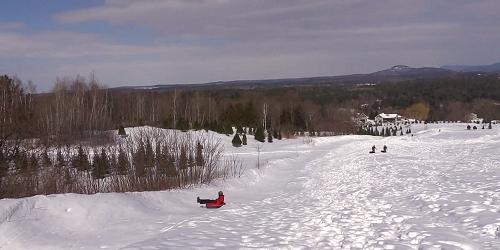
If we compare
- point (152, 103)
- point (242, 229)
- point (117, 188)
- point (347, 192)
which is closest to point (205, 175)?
point (117, 188)

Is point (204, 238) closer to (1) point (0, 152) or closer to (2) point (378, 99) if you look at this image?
(1) point (0, 152)

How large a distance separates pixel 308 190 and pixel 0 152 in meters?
10.5

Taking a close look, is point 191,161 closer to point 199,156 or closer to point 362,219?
point 199,156

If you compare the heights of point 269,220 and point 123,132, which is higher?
point 123,132

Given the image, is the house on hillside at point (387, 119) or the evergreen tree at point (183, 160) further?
the house on hillside at point (387, 119)

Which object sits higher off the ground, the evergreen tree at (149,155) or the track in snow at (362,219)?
the evergreen tree at (149,155)

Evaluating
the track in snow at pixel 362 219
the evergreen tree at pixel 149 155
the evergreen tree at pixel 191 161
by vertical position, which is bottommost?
the track in snow at pixel 362 219

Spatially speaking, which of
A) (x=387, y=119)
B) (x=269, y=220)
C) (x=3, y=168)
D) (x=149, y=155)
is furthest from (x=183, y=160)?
(x=387, y=119)

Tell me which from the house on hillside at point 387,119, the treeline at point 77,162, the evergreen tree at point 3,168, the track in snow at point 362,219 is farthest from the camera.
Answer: the house on hillside at point 387,119

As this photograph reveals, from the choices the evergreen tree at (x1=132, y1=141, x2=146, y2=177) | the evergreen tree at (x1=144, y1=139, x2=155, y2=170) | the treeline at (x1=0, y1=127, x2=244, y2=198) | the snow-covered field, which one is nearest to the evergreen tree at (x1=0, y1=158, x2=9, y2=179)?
the treeline at (x1=0, y1=127, x2=244, y2=198)

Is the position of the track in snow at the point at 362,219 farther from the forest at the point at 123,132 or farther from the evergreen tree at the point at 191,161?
the forest at the point at 123,132

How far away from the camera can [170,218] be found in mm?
11156

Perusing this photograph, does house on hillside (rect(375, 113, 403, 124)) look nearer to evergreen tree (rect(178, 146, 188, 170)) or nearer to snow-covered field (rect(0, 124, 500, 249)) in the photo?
evergreen tree (rect(178, 146, 188, 170))

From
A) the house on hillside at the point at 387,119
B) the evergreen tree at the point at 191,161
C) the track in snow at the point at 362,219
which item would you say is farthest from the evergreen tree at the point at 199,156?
the house on hillside at the point at 387,119
